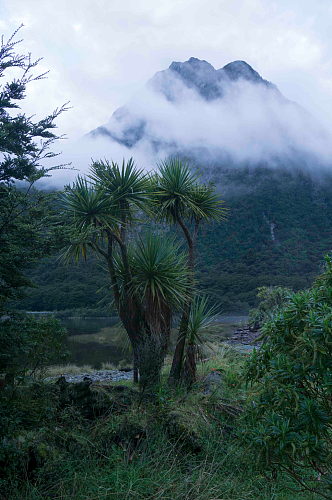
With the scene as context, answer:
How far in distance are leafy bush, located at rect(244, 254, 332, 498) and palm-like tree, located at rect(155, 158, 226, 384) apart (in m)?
4.07

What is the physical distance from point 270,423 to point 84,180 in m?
5.09

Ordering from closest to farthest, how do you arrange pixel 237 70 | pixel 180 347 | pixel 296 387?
pixel 296 387 → pixel 180 347 → pixel 237 70

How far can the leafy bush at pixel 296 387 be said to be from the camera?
72.2 inches

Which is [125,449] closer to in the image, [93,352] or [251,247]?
[93,352]

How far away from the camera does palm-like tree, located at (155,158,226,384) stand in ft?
20.8

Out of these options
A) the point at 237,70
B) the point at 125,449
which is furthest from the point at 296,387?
the point at 237,70

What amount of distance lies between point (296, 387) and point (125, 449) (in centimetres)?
263

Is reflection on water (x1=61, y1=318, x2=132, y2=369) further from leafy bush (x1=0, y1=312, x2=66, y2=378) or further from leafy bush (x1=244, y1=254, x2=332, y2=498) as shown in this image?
leafy bush (x1=244, y1=254, x2=332, y2=498)

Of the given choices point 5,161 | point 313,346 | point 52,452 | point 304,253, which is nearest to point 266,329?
point 313,346

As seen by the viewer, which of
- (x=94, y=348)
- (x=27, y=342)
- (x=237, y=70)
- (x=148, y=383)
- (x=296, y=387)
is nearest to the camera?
(x=296, y=387)

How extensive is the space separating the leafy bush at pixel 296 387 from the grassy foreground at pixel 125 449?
0.95ft

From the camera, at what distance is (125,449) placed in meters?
3.82

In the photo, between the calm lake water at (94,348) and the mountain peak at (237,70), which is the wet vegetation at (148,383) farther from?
the mountain peak at (237,70)

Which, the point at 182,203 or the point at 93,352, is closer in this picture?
the point at 182,203
